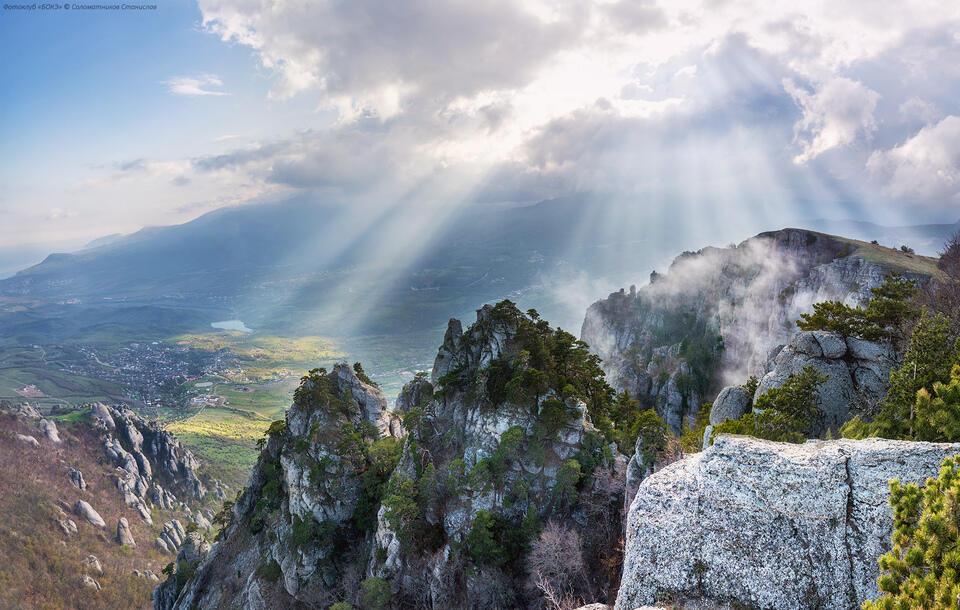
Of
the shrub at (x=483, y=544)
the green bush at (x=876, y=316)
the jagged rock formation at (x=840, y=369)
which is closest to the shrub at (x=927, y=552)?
the jagged rock formation at (x=840, y=369)

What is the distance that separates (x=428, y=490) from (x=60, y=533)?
160m

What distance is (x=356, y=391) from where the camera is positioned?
5538 centimetres

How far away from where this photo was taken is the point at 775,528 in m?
14.2

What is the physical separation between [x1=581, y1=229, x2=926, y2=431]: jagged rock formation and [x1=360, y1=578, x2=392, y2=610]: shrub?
51522mm

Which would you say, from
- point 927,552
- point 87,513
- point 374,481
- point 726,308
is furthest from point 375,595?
point 87,513

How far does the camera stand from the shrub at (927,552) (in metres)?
8.73

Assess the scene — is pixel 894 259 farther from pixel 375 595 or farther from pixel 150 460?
pixel 150 460

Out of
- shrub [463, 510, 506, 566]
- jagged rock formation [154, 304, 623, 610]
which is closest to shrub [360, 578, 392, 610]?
jagged rock formation [154, 304, 623, 610]

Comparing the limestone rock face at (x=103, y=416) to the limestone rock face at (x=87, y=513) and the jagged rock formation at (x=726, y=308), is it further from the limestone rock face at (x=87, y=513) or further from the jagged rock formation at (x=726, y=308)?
the jagged rock formation at (x=726, y=308)

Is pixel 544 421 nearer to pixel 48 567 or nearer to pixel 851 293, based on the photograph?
pixel 851 293

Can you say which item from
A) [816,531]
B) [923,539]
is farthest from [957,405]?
[923,539]

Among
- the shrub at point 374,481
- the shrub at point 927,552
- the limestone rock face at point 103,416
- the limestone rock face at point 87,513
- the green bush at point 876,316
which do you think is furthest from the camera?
the limestone rock face at point 103,416

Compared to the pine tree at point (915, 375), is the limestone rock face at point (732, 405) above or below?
below

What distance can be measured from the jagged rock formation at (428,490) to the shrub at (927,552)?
889 inches
